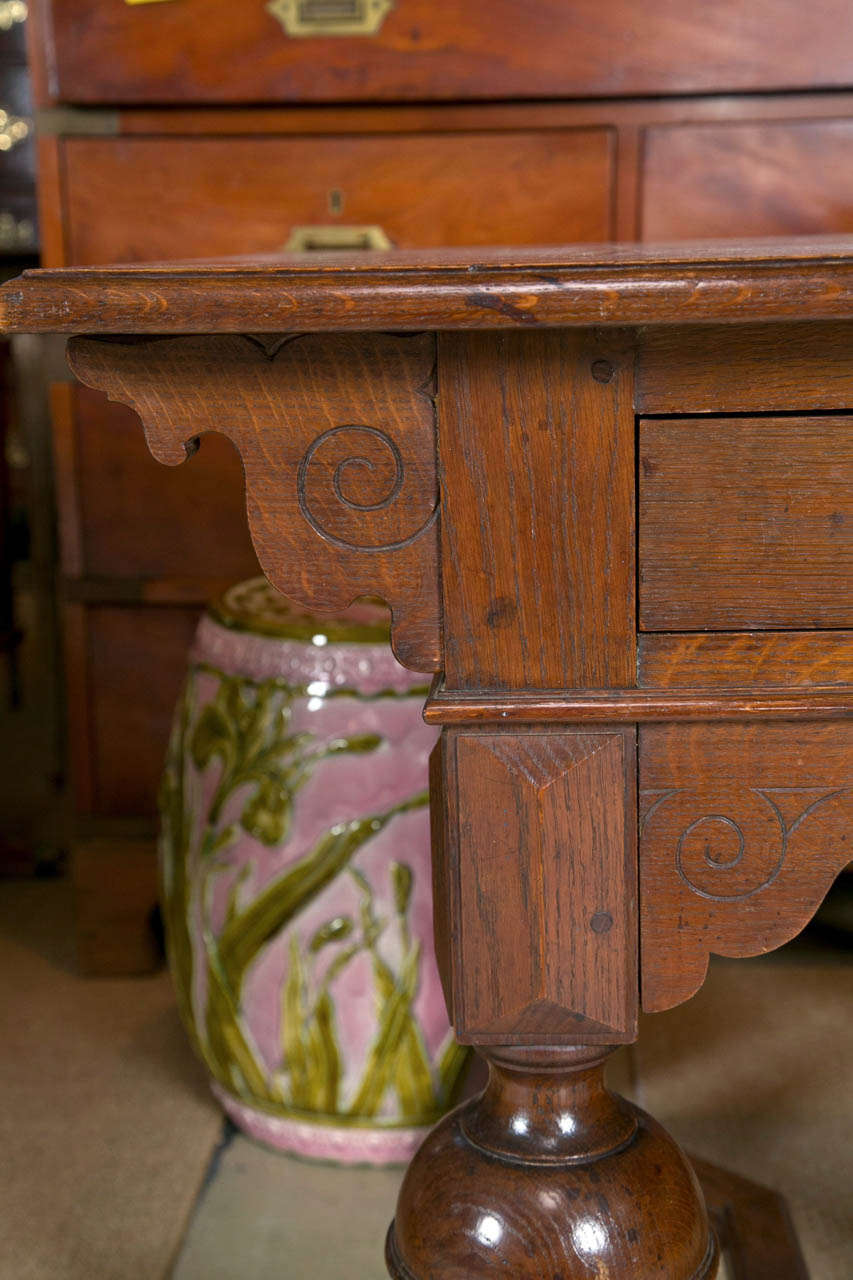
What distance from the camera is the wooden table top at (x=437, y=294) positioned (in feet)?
1.65

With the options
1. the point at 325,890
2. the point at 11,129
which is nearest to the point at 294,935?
the point at 325,890

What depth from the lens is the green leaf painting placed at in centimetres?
111

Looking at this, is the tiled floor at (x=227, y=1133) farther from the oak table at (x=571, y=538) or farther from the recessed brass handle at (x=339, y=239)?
the recessed brass handle at (x=339, y=239)

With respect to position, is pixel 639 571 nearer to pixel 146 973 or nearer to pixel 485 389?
pixel 485 389

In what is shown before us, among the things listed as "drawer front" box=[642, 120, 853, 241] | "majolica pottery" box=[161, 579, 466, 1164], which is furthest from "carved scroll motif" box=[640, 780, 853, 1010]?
"drawer front" box=[642, 120, 853, 241]

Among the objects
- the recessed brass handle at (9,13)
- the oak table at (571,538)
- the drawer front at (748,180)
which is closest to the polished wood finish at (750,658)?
the oak table at (571,538)

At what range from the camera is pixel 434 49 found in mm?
1218

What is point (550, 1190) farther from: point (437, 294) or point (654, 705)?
point (437, 294)

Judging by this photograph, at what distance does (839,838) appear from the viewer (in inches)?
24.4

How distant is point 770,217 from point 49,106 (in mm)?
651

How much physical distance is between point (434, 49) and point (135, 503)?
19.6 inches

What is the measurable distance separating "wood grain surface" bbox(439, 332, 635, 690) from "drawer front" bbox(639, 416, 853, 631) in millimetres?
13

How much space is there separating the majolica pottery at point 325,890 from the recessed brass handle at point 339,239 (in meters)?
0.34

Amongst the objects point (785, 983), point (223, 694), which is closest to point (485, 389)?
point (223, 694)
